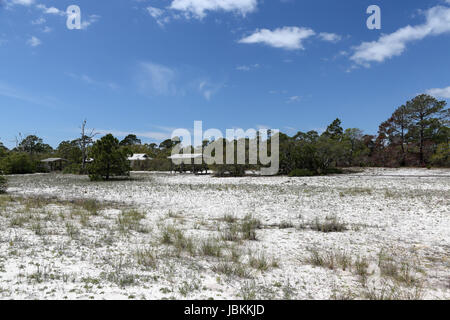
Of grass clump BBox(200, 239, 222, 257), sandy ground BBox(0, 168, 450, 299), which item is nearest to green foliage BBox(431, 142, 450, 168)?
sandy ground BBox(0, 168, 450, 299)

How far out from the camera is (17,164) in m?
34.4

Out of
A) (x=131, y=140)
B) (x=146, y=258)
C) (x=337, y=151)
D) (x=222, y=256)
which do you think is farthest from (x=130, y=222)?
(x=131, y=140)

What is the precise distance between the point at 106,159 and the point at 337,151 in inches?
929

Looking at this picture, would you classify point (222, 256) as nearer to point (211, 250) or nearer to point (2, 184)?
point (211, 250)

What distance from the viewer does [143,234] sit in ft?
19.7

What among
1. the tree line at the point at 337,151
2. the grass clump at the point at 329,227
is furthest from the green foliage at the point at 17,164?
the grass clump at the point at 329,227

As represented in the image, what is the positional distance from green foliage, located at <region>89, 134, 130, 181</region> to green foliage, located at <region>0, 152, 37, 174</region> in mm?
16823

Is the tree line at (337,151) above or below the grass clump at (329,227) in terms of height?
above

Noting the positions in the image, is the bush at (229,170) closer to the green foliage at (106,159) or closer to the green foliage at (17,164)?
the green foliage at (106,159)

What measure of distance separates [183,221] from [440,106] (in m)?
40.4

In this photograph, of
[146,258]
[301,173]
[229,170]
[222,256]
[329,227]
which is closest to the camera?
[146,258]

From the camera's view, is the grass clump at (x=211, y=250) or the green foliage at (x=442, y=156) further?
the green foliage at (x=442, y=156)

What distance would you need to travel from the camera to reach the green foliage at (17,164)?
33.1 metres

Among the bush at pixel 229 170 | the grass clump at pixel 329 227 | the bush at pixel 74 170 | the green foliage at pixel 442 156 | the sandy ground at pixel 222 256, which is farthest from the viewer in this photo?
the bush at pixel 74 170
